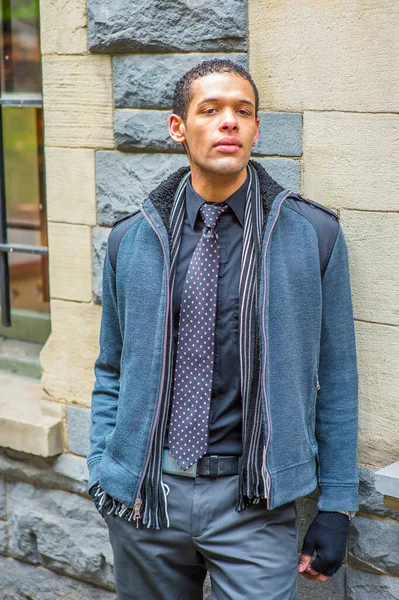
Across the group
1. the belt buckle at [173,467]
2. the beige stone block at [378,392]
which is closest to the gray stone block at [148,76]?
the beige stone block at [378,392]

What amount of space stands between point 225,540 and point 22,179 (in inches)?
109

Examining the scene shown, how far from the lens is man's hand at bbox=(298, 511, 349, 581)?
2.72m

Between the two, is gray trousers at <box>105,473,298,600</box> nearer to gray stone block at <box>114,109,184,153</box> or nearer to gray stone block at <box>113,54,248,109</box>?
gray stone block at <box>114,109,184,153</box>

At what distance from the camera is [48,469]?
4.16 metres

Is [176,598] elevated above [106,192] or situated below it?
below

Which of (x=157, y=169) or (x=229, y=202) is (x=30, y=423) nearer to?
(x=157, y=169)

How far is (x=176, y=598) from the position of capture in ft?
9.54

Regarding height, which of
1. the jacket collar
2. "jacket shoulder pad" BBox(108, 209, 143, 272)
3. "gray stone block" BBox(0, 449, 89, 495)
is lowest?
"gray stone block" BBox(0, 449, 89, 495)

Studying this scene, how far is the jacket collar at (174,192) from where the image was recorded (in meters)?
2.75

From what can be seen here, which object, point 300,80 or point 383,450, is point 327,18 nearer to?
point 300,80

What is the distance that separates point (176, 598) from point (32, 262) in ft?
7.98

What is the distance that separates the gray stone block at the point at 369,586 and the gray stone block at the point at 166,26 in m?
1.90

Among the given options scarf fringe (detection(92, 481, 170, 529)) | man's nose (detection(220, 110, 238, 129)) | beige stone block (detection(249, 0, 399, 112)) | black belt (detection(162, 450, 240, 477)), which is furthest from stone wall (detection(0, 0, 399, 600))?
scarf fringe (detection(92, 481, 170, 529))

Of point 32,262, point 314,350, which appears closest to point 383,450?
point 314,350
